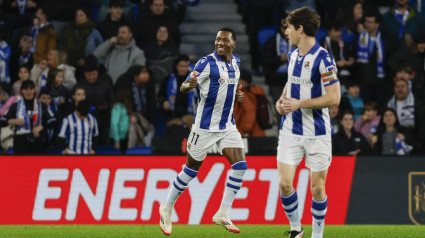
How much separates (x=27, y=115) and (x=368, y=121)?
214 inches

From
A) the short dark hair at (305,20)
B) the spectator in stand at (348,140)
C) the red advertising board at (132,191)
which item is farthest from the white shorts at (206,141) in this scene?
the spectator in stand at (348,140)

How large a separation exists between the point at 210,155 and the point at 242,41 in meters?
5.41

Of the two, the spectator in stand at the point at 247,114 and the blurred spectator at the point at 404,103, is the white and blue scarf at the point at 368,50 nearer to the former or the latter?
the blurred spectator at the point at 404,103

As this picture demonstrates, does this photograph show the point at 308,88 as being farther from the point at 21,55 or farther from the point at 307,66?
the point at 21,55

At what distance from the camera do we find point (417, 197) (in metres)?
12.7

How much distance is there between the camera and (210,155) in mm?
12766

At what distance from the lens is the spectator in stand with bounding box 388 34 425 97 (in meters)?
16.0

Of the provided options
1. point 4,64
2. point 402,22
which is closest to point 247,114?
point 402,22

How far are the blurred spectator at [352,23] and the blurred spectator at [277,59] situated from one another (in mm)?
1218

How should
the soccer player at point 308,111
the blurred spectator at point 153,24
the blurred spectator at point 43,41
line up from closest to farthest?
1. the soccer player at point 308,111
2. the blurred spectator at point 43,41
3. the blurred spectator at point 153,24

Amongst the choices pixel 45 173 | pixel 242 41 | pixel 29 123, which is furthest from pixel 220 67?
pixel 242 41

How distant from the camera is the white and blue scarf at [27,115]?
1460 centimetres

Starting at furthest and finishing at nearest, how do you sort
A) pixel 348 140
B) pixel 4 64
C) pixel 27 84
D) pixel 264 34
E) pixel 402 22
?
pixel 264 34, pixel 402 22, pixel 4 64, pixel 27 84, pixel 348 140

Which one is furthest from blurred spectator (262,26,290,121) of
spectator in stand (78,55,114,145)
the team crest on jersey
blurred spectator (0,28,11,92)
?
the team crest on jersey
